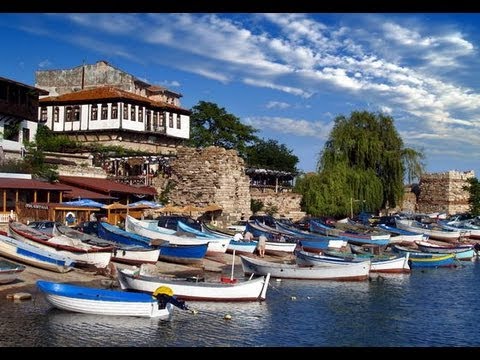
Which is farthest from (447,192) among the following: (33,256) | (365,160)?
(33,256)

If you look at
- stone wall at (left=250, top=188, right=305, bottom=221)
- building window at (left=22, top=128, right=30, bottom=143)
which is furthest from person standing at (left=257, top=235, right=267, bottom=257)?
building window at (left=22, top=128, right=30, bottom=143)

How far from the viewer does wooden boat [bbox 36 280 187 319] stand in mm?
15922

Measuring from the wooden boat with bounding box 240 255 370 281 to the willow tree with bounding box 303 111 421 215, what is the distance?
22201 millimetres

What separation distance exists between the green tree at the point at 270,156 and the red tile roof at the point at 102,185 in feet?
85.1

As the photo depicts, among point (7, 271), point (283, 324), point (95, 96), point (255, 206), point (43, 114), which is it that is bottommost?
point (283, 324)

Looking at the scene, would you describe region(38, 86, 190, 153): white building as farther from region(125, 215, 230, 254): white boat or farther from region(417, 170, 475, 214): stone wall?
region(417, 170, 475, 214): stone wall

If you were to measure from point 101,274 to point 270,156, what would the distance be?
153ft

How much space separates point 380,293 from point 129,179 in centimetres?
2478

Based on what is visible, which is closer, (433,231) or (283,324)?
(283,324)

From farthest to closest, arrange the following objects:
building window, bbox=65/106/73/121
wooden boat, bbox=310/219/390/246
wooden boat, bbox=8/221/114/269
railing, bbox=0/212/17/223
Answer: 1. building window, bbox=65/106/73/121
2. wooden boat, bbox=310/219/390/246
3. railing, bbox=0/212/17/223
4. wooden boat, bbox=8/221/114/269

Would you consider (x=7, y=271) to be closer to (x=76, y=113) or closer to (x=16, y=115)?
(x=16, y=115)

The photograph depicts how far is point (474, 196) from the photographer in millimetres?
56031

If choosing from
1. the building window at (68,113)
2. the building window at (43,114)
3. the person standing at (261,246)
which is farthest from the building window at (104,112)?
the person standing at (261,246)
